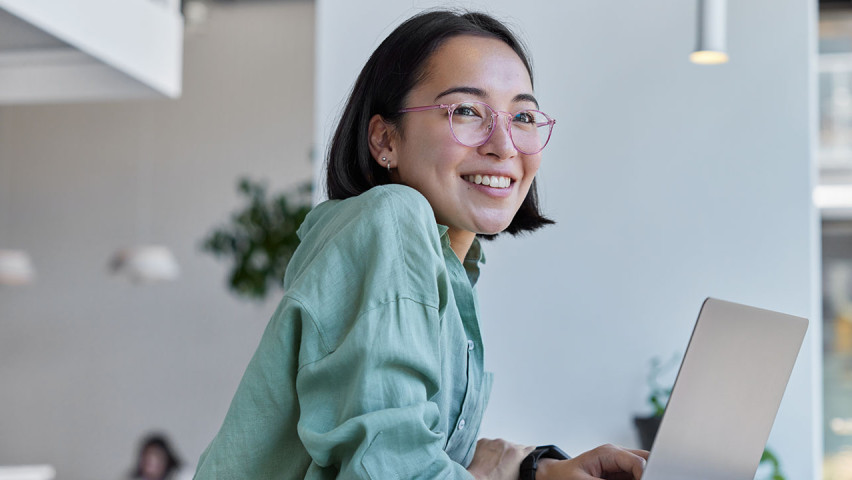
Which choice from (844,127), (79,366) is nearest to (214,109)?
(79,366)

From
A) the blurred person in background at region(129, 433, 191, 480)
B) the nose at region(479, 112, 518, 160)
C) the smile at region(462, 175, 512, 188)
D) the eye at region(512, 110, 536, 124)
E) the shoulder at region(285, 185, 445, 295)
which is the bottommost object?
the blurred person in background at region(129, 433, 191, 480)

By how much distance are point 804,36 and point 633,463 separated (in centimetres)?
222

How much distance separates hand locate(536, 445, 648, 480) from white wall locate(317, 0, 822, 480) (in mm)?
1758

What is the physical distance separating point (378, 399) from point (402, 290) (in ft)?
0.31

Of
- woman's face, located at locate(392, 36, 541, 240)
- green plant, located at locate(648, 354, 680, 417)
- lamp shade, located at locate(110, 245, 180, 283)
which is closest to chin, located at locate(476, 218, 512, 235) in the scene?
woman's face, located at locate(392, 36, 541, 240)

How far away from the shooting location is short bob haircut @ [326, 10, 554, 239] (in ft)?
3.67

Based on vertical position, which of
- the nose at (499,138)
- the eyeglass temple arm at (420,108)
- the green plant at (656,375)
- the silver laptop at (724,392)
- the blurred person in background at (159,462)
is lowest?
the blurred person in background at (159,462)

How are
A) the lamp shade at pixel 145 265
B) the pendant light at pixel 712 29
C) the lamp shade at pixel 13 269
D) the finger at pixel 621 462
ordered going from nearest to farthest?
1. the finger at pixel 621 462
2. the pendant light at pixel 712 29
3. the lamp shade at pixel 145 265
4. the lamp shade at pixel 13 269

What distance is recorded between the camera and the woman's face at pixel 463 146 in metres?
1.06

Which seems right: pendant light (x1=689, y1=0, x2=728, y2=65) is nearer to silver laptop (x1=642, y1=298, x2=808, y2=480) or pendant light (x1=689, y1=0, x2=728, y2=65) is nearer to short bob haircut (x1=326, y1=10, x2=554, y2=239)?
short bob haircut (x1=326, y1=10, x2=554, y2=239)

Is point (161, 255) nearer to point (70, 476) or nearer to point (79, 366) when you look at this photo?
point (79, 366)

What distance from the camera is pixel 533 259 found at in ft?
9.11

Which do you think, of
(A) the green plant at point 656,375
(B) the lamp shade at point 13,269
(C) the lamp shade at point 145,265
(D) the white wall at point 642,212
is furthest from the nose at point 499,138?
(B) the lamp shade at point 13,269

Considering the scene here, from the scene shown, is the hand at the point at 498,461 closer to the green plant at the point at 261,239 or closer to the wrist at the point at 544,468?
the wrist at the point at 544,468
